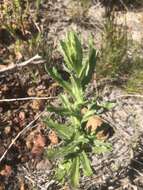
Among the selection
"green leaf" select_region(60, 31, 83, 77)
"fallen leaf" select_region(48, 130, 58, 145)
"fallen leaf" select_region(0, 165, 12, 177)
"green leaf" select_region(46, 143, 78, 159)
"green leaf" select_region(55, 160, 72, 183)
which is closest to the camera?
"green leaf" select_region(60, 31, 83, 77)

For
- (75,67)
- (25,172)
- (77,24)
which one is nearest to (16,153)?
(25,172)

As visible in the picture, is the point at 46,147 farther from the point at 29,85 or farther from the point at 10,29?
the point at 10,29

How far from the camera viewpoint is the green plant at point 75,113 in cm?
206

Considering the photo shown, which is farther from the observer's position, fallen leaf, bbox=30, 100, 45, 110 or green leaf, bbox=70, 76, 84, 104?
fallen leaf, bbox=30, 100, 45, 110

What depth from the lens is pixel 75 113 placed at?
215 centimetres

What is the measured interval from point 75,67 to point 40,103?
0.67m

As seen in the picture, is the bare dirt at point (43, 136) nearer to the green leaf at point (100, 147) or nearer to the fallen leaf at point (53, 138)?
the fallen leaf at point (53, 138)

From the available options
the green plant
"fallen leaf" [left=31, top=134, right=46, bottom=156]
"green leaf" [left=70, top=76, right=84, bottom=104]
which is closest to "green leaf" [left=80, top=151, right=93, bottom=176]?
the green plant

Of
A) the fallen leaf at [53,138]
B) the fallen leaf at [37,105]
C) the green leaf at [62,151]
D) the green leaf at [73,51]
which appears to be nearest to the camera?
the green leaf at [73,51]

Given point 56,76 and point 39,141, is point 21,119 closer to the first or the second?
point 39,141

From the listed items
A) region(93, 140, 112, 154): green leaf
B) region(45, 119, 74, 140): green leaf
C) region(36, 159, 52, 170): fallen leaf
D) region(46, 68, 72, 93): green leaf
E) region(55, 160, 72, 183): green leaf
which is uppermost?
region(46, 68, 72, 93): green leaf

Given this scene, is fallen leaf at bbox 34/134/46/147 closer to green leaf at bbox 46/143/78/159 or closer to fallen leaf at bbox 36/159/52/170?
fallen leaf at bbox 36/159/52/170

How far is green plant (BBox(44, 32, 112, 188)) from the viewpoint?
2.06 meters

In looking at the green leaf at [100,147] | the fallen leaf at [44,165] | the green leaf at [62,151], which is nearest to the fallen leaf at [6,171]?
the fallen leaf at [44,165]
